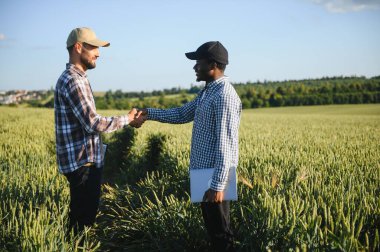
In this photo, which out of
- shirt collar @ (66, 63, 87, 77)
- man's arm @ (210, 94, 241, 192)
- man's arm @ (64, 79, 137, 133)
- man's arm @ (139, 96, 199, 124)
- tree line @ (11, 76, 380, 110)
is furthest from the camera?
tree line @ (11, 76, 380, 110)

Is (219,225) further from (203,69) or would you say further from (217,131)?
(203,69)

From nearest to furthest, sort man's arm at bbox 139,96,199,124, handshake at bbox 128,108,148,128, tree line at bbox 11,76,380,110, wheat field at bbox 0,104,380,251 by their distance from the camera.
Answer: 1. wheat field at bbox 0,104,380,251
2. man's arm at bbox 139,96,199,124
3. handshake at bbox 128,108,148,128
4. tree line at bbox 11,76,380,110

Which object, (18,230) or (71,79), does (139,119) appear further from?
(18,230)

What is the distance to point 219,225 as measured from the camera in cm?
268

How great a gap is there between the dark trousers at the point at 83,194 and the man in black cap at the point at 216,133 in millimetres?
1048

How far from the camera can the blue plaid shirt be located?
8.30ft

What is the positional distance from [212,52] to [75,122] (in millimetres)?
1491

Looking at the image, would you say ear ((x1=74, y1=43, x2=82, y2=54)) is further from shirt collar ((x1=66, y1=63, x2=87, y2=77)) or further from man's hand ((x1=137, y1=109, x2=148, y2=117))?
man's hand ((x1=137, y1=109, x2=148, y2=117))

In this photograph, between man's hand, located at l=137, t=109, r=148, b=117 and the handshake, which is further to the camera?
man's hand, located at l=137, t=109, r=148, b=117

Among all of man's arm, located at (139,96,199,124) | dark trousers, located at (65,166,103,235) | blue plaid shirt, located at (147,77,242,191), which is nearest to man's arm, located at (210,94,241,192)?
blue plaid shirt, located at (147,77,242,191)

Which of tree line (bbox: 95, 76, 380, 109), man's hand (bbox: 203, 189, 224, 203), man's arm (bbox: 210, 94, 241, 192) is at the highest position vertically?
tree line (bbox: 95, 76, 380, 109)

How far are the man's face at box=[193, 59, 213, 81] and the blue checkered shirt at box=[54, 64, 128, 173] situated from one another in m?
1.01

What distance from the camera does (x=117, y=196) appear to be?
5207 mm

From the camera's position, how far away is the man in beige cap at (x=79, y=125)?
113 inches
